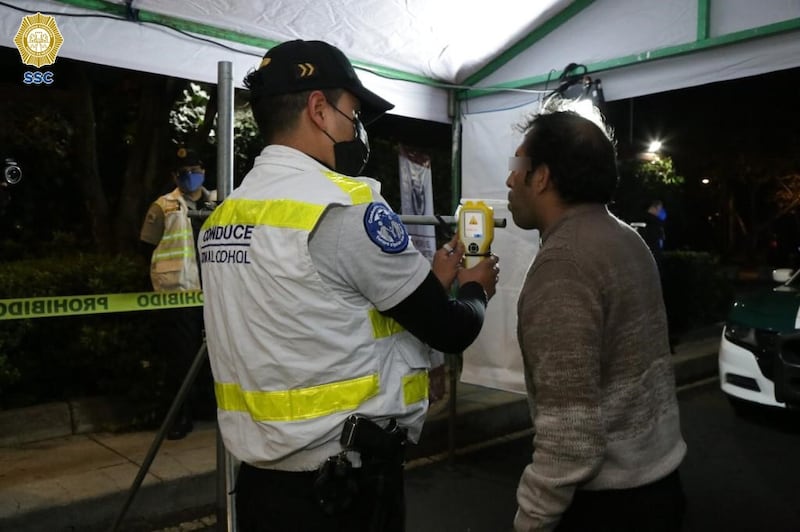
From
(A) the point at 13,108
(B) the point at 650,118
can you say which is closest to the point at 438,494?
(A) the point at 13,108

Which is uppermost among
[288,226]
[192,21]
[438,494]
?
[192,21]

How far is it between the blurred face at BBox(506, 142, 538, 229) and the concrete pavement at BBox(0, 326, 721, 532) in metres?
3.03

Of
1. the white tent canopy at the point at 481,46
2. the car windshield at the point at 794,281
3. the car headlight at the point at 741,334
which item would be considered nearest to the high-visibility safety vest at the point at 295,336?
the white tent canopy at the point at 481,46

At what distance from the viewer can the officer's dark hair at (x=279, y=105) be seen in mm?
1872

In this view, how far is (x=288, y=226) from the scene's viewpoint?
1688 mm

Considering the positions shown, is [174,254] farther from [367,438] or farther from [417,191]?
[367,438]

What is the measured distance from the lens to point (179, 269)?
5.23 metres

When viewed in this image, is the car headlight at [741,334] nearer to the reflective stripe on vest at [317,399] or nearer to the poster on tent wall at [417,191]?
the poster on tent wall at [417,191]

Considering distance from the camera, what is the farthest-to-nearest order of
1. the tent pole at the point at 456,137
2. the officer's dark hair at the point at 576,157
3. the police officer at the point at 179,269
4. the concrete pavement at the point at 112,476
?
the tent pole at the point at 456,137
the police officer at the point at 179,269
the concrete pavement at the point at 112,476
the officer's dark hair at the point at 576,157

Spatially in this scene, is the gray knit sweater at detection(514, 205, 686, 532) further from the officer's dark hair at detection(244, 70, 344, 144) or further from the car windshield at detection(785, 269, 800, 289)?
the car windshield at detection(785, 269, 800, 289)

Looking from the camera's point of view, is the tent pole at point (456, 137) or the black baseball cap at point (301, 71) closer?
the black baseball cap at point (301, 71)

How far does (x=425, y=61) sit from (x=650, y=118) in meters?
15.5

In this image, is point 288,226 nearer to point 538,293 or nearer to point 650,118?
point 538,293

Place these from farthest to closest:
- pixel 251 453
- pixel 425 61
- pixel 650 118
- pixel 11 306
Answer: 1. pixel 650 118
2. pixel 425 61
3. pixel 11 306
4. pixel 251 453
